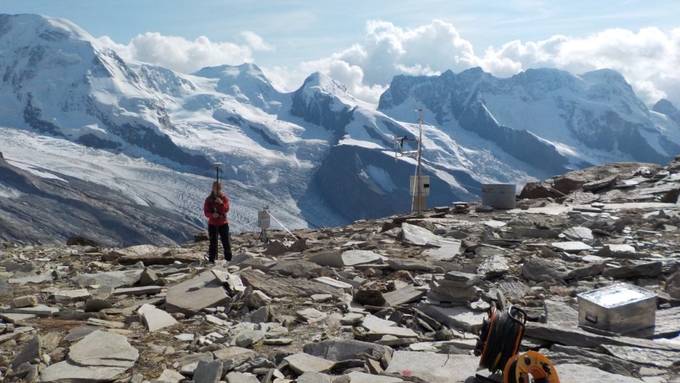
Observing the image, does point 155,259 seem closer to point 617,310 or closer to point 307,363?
point 307,363

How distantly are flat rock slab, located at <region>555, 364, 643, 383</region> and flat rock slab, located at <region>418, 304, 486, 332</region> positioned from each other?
1770 millimetres

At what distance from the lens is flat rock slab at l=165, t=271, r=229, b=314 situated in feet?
28.0

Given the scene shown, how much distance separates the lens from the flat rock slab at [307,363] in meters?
6.06

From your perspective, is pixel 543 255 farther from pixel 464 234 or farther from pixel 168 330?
pixel 168 330

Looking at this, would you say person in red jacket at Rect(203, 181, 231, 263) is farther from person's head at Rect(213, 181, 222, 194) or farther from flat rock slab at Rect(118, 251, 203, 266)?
flat rock slab at Rect(118, 251, 203, 266)

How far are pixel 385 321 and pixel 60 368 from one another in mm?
3710

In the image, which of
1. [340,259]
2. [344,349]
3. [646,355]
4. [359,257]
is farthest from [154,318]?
[646,355]

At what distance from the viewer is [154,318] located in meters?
8.05

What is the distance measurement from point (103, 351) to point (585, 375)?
491 cm

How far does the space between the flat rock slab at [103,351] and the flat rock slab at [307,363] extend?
173cm

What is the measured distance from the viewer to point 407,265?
435 inches

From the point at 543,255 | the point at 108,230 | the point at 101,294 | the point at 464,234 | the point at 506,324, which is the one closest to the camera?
the point at 506,324

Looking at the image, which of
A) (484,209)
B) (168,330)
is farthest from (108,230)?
(168,330)

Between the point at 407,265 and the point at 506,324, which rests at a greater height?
A: the point at 506,324
